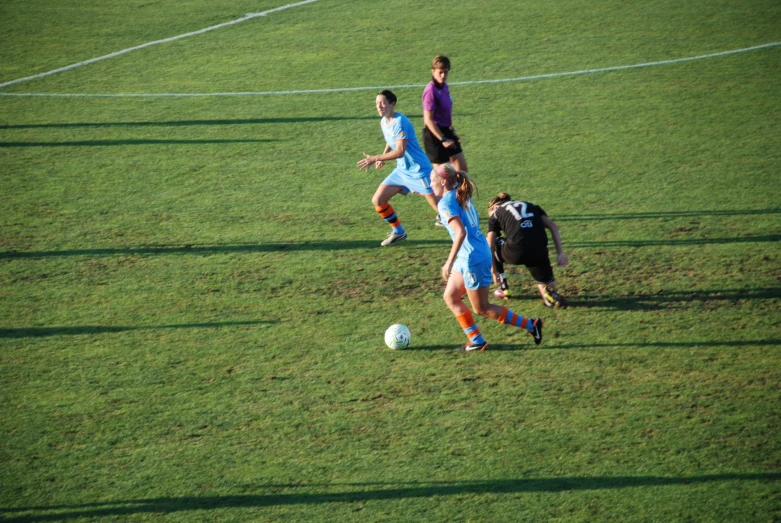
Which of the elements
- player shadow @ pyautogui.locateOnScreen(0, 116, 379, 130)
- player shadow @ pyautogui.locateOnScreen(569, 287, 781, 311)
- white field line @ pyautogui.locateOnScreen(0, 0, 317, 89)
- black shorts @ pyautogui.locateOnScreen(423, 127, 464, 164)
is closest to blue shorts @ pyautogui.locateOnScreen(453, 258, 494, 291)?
player shadow @ pyautogui.locateOnScreen(569, 287, 781, 311)

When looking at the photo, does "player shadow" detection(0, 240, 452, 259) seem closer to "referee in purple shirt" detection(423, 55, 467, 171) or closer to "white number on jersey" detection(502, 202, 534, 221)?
"referee in purple shirt" detection(423, 55, 467, 171)

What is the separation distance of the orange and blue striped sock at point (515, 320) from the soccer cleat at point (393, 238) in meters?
2.66

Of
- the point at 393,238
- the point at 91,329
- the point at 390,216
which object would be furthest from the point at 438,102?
the point at 91,329

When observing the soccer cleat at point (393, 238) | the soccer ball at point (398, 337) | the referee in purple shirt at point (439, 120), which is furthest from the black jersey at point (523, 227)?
the referee in purple shirt at point (439, 120)

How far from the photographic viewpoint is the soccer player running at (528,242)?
8.32 m

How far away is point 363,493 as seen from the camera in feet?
19.1

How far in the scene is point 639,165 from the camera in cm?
1188

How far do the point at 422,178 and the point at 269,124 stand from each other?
5203 mm

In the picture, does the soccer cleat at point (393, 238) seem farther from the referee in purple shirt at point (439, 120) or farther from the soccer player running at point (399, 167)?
the referee in purple shirt at point (439, 120)

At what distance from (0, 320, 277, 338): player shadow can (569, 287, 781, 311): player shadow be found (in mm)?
3390

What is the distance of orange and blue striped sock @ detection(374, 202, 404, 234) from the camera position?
390 inches

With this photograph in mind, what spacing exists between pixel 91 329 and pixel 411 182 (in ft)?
13.5

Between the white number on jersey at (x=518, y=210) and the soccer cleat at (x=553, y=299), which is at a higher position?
the white number on jersey at (x=518, y=210)

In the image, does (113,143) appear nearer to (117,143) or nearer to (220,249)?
(117,143)
